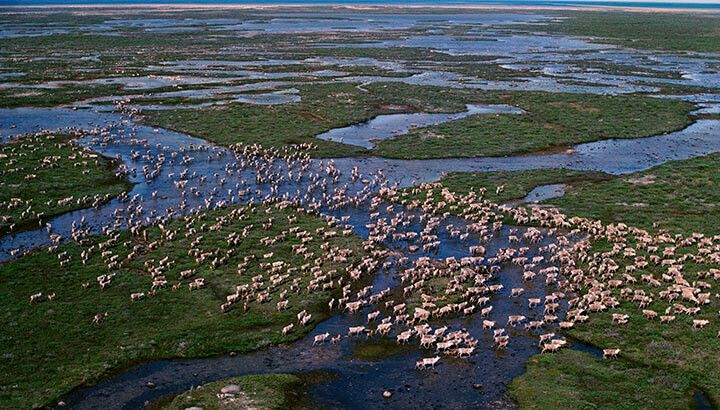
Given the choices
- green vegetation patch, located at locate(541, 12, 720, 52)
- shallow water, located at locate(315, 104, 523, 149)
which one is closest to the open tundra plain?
shallow water, located at locate(315, 104, 523, 149)

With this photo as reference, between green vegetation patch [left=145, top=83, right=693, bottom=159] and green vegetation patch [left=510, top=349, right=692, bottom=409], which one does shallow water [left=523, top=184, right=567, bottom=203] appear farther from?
green vegetation patch [left=510, top=349, right=692, bottom=409]

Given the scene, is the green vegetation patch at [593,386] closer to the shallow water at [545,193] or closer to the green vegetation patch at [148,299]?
the green vegetation patch at [148,299]

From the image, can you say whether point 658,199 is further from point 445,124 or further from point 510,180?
point 445,124

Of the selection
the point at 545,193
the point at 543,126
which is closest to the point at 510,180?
the point at 545,193

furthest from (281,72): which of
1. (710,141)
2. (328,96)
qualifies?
(710,141)

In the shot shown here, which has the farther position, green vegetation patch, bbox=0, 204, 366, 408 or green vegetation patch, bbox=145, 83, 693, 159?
green vegetation patch, bbox=145, 83, 693, 159

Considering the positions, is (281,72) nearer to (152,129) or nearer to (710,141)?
(152,129)

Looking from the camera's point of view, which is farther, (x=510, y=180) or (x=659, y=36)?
(x=659, y=36)
